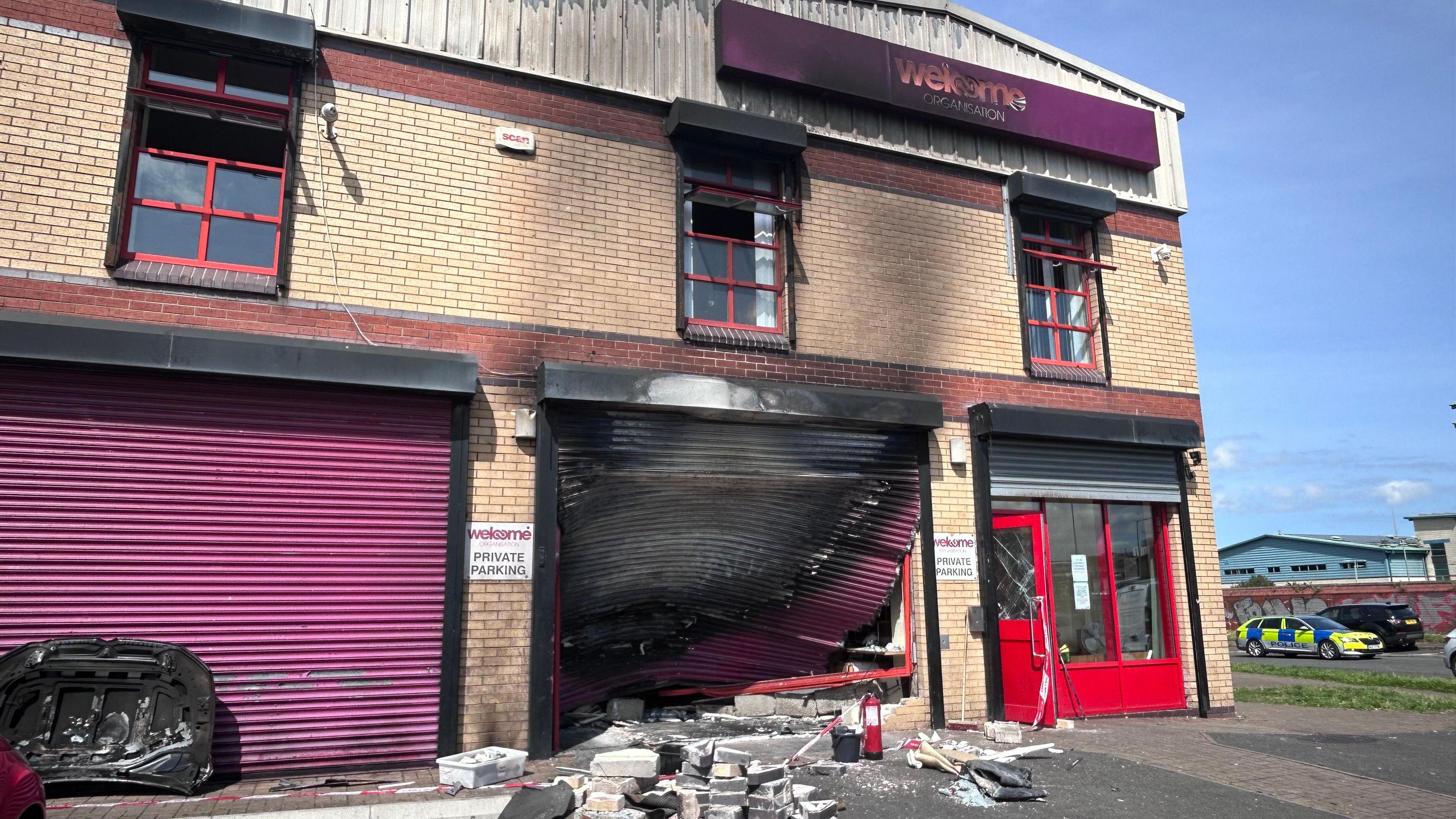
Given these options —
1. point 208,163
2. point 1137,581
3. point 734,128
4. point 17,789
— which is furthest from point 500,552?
point 1137,581

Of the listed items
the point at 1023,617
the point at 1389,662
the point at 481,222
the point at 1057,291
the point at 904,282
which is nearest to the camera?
the point at 481,222

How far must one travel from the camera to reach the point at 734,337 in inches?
403

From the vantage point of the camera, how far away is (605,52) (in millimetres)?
10070

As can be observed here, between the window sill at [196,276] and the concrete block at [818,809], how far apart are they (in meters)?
6.36

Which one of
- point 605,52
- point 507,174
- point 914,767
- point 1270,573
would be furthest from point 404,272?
point 1270,573

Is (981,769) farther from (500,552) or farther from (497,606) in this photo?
(500,552)

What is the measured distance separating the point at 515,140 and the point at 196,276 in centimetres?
330

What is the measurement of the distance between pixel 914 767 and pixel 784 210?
6.25m

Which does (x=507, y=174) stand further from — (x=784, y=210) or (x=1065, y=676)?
(x=1065, y=676)

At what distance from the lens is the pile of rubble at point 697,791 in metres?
6.44

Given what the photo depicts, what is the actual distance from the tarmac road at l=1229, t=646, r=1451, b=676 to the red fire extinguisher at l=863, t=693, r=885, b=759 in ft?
56.7

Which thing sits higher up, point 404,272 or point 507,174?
point 507,174

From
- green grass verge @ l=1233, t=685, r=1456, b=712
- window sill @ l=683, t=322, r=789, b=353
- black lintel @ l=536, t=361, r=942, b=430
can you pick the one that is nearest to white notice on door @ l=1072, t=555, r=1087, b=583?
black lintel @ l=536, t=361, r=942, b=430

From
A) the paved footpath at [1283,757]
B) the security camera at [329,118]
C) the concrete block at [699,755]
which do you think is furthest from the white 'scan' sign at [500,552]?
the paved footpath at [1283,757]
